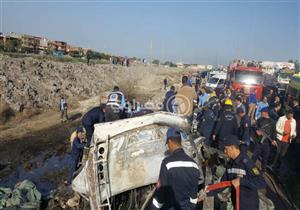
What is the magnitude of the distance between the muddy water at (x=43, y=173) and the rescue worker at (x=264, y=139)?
5.14 meters

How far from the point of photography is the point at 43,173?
8.48 m

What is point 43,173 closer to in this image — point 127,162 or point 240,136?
point 127,162

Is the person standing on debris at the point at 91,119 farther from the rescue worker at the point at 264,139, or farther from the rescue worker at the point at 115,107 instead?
the rescue worker at the point at 264,139

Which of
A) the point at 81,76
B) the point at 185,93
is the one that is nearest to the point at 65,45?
the point at 81,76

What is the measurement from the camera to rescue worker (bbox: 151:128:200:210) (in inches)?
137

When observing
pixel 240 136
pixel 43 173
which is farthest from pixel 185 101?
pixel 43 173

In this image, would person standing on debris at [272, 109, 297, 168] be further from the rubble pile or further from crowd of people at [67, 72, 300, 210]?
the rubble pile

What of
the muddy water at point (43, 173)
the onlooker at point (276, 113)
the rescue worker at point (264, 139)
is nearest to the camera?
the rescue worker at point (264, 139)

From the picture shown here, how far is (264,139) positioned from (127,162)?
4.39 meters

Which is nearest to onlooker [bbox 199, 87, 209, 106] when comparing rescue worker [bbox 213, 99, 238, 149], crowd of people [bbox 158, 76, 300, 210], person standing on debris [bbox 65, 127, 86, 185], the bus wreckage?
crowd of people [bbox 158, 76, 300, 210]

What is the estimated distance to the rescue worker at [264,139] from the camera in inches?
291

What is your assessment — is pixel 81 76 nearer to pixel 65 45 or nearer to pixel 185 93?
pixel 185 93

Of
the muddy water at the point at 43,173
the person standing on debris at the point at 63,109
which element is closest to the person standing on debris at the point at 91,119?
the muddy water at the point at 43,173

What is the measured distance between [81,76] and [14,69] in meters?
8.27
